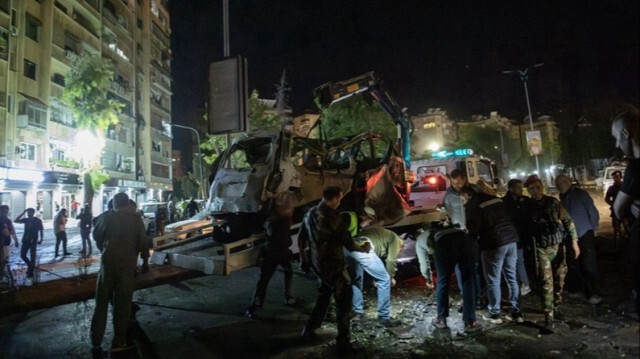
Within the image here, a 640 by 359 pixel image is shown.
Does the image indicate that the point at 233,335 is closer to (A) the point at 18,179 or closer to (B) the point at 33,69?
(A) the point at 18,179

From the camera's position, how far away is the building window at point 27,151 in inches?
938

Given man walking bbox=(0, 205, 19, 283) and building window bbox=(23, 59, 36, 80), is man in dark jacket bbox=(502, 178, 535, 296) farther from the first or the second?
building window bbox=(23, 59, 36, 80)

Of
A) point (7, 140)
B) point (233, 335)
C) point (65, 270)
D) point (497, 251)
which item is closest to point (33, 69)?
point (7, 140)

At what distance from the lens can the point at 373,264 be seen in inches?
185

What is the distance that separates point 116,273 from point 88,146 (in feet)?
65.0

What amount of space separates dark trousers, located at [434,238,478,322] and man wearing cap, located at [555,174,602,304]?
1925 millimetres

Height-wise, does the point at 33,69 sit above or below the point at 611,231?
above

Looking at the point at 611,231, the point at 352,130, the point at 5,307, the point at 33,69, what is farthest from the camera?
the point at 352,130

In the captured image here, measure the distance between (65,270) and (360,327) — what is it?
9276 mm

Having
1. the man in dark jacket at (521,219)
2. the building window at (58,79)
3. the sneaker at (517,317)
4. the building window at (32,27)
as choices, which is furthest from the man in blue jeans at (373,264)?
the building window at (58,79)

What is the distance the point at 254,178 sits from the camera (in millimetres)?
6578

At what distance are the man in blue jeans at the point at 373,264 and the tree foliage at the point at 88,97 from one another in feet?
70.9

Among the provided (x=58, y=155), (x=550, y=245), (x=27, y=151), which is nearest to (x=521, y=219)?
(x=550, y=245)

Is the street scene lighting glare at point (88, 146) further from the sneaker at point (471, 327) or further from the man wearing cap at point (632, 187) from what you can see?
the man wearing cap at point (632, 187)
